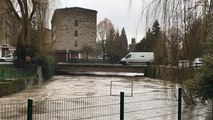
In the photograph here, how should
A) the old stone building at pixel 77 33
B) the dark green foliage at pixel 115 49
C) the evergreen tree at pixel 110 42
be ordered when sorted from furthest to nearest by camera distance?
the old stone building at pixel 77 33, the evergreen tree at pixel 110 42, the dark green foliage at pixel 115 49

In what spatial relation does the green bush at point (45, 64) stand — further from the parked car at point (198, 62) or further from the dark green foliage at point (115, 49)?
the parked car at point (198, 62)

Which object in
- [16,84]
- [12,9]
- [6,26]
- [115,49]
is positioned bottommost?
[16,84]

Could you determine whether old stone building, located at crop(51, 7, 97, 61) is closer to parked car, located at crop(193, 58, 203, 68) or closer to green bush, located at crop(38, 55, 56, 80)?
green bush, located at crop(38, 55, 56, 80)

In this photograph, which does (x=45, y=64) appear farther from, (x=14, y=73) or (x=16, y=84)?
(x=16, y=84)

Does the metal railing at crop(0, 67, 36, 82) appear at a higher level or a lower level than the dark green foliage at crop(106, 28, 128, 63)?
lower

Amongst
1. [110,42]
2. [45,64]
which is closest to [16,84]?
[45,64]

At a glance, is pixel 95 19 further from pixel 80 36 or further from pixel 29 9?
pixel 29 9

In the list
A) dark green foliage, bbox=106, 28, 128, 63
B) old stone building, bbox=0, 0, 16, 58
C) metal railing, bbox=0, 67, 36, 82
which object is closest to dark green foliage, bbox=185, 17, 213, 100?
old stone building, bbox=0, 0, 16, 58

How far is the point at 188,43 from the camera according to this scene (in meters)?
9.20

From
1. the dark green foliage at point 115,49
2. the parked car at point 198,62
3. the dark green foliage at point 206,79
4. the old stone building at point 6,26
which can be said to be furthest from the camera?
→ the dark green foliage at point 115,49

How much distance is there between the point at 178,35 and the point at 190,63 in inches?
32.1

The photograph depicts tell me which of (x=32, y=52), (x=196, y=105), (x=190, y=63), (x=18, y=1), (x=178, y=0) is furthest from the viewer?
(x=32, y=52)

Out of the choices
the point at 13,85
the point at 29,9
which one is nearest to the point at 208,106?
the point at 13,85

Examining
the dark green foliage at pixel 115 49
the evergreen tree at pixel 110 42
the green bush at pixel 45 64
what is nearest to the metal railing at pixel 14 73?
the green bush at pixel 45 64
